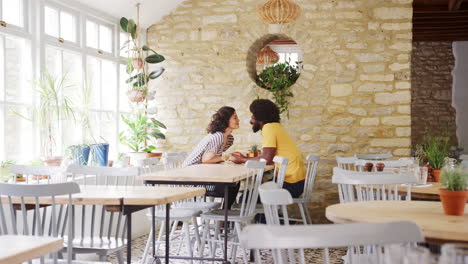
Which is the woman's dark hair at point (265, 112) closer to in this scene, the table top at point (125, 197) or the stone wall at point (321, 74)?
the stone wall at point (321, 74)

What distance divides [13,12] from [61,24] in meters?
0.72

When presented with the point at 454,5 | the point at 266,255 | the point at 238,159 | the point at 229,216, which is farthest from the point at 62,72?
the point at 454,5

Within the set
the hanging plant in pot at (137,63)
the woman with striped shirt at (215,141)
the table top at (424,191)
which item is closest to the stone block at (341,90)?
the woman with striped shirt at (215,141)

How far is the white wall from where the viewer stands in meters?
10.2

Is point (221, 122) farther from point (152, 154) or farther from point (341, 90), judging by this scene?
point (341, 90)

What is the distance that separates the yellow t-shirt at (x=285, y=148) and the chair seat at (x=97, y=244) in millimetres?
2283

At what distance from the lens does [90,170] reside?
3.69m

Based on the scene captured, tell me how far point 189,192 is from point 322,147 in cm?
360

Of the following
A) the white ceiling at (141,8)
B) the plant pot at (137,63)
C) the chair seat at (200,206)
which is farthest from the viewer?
the plant pot at (137,63)

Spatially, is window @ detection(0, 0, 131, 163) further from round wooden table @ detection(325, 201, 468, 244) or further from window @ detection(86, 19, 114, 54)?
round wooden table @ detection(325, 201, 468, 244)

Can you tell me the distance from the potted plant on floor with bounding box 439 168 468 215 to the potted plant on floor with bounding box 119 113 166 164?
453 centimetres

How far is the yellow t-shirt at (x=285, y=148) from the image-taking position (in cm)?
521

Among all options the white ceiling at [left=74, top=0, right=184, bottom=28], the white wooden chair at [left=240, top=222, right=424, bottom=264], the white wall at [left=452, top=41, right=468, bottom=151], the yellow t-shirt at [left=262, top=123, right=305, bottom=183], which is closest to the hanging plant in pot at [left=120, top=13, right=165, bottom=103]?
the white ceiling at [left=74, top=0, right=184, bottom=28]

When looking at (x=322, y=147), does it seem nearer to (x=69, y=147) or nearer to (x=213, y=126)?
(x=213, y=126)
